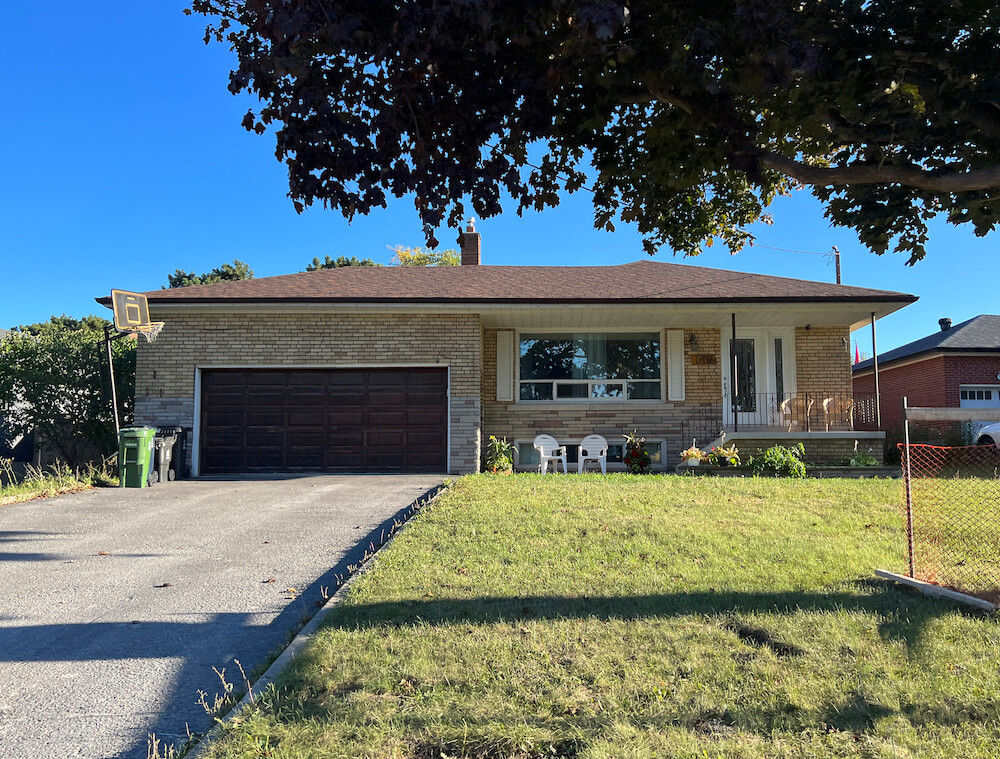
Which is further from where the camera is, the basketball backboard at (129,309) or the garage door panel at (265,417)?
the garage door panel at (265,417)

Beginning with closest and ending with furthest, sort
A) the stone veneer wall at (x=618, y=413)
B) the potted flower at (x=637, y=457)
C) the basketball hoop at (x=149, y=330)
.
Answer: the basketball hoop at (x=149, y=330), the potted flower at (x=637, y=457), the stone veneer wall at (x=618, y=413)

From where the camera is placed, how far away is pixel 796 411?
1479 cm

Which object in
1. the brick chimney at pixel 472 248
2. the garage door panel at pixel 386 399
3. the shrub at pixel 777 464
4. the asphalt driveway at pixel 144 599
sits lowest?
the asphalt driveway at pixel 144 599

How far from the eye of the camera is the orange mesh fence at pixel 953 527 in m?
5.51

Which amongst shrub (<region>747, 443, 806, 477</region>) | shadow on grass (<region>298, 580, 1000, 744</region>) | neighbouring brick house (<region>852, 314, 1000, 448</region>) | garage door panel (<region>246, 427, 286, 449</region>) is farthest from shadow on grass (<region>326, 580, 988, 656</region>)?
neighbouring brick house (<region>852, 314, 1000, 448</region>)

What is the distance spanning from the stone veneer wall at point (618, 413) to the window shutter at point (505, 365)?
0.38 ft

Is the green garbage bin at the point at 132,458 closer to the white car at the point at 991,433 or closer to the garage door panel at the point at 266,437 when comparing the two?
the garage door panel at the point at 266,437

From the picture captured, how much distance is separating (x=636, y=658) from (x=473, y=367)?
10780 millimetres

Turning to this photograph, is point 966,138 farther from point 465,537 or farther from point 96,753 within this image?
point 96,753

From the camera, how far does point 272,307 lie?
47.0 ft

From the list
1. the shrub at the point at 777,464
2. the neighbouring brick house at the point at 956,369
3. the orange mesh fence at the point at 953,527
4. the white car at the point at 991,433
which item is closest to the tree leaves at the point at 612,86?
the orange mesh fence at the point at 953,527

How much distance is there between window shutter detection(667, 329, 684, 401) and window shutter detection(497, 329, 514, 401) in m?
3.37

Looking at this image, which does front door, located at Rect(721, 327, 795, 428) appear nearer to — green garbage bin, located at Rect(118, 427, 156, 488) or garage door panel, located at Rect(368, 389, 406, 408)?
garage door panel, located at Rect(368, 389, 406, 408)

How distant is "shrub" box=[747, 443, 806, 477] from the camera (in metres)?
12.6
